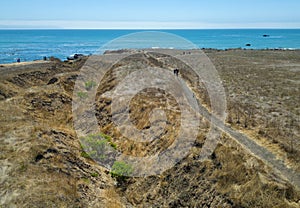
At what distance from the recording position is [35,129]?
18953mm

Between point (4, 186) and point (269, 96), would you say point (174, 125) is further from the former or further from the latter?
point (269, 96)

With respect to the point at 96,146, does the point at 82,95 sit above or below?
above

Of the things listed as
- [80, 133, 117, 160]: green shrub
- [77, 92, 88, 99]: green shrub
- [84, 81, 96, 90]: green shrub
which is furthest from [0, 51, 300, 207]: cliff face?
[84, 81, 96, 90]: green shrub

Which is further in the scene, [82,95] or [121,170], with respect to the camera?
[82,95]

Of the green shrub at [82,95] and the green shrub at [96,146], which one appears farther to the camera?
the green shrub at [82,95]

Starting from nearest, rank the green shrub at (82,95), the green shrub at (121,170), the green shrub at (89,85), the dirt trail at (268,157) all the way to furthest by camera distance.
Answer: the dirt trail at (268,157), the green shrub at (121,170), the green shrub at (82,95), the green shrub at (89,85)

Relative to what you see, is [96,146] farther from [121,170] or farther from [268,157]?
[268,157]

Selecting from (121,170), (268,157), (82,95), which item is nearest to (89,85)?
(82,95)

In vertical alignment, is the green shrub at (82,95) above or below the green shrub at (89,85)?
below

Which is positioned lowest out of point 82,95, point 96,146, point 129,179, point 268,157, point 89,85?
point 129,179

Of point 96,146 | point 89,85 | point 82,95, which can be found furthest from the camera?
point 89,85

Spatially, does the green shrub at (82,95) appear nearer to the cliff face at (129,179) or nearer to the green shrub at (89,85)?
the green shrub at (89,85)

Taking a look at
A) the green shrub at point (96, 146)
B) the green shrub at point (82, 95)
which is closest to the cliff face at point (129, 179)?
the green shrub at point (96, 146)

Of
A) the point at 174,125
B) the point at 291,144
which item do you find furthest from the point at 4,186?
the point at 291,144
